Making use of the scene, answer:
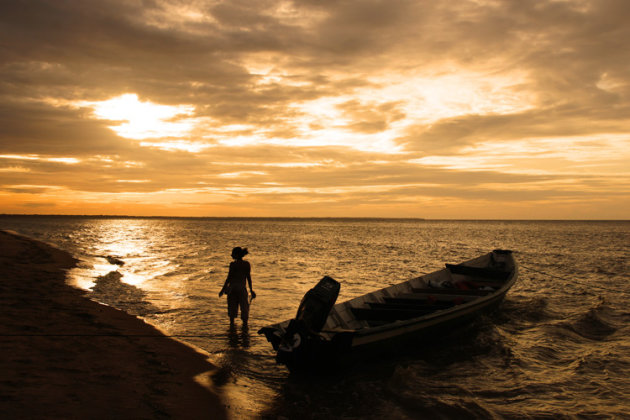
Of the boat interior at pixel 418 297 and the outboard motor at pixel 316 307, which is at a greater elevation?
the outboard motor at pixel 316 307

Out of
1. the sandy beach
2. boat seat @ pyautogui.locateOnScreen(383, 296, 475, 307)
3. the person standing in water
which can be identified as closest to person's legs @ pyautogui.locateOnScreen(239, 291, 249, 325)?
the person standing in water

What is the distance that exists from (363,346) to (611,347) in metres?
8.12

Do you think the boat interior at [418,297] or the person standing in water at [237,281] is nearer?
the boat interior at [418,297]

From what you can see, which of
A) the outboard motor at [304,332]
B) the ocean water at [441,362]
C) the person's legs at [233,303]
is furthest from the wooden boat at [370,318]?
the person's legs at [233,303]

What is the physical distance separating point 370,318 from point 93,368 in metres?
6.40

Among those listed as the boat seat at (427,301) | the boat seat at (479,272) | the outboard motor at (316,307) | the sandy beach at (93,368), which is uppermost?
the outboard motor at (316,307)

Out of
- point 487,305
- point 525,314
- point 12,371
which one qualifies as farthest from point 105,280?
point 525,314

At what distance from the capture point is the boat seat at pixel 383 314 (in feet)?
35.0

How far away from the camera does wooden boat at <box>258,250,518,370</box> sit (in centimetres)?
785

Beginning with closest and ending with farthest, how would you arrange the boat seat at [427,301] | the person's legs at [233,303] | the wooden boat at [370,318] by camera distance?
the wooden boat at [370,318]
the person's legs at [233,303]
the boat seat at [427,301]

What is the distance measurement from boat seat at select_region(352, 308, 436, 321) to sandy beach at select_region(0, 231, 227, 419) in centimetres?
397

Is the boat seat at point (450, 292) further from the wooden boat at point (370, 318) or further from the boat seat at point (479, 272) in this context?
the boat seat at point (479, 272)

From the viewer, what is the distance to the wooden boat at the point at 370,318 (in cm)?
785

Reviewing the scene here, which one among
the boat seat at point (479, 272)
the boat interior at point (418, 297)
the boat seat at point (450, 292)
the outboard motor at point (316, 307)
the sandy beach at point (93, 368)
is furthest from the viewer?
the boat seat at point (479, 272)
